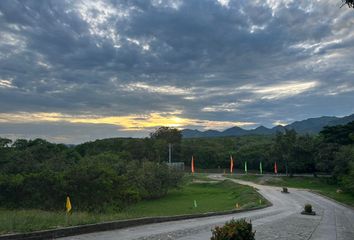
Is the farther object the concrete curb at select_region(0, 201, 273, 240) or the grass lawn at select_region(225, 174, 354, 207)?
the grass lawn at select_region(225, 174, 354, 207)

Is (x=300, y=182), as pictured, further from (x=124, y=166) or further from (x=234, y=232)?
(x=234, y=232)

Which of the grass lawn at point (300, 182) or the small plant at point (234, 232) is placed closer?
the small plant at point (234, 232)

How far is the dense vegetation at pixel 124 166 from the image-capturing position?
42406mm

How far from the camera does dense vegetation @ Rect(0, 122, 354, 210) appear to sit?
4241cm

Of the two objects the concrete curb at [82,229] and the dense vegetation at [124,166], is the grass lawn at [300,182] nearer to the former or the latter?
the dense vegetation at [124,166]

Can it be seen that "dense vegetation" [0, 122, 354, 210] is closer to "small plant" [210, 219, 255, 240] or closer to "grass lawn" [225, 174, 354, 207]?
"grass lawn" [225, 174, 354, 207]

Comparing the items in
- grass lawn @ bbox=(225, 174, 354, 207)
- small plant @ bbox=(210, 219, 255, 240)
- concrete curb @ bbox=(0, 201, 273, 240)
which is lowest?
concrete curb @ bbox=(0, 201, 273, 240)

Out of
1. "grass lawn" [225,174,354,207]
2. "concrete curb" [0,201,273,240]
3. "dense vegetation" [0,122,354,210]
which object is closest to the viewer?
"concrete curb" [0,201,273,240]

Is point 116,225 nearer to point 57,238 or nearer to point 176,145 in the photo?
point 57,238

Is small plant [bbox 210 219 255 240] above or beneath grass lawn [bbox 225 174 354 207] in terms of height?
beneath

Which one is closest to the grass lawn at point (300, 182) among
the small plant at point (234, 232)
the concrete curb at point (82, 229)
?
the concrete curb at point (82, 229)

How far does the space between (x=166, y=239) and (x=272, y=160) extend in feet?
280

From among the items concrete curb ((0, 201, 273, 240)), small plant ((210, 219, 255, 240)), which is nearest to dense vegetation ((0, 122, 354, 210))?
concrete curb ((0, 201, 273, 240))

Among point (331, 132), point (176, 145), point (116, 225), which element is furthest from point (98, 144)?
point (116, 225)
